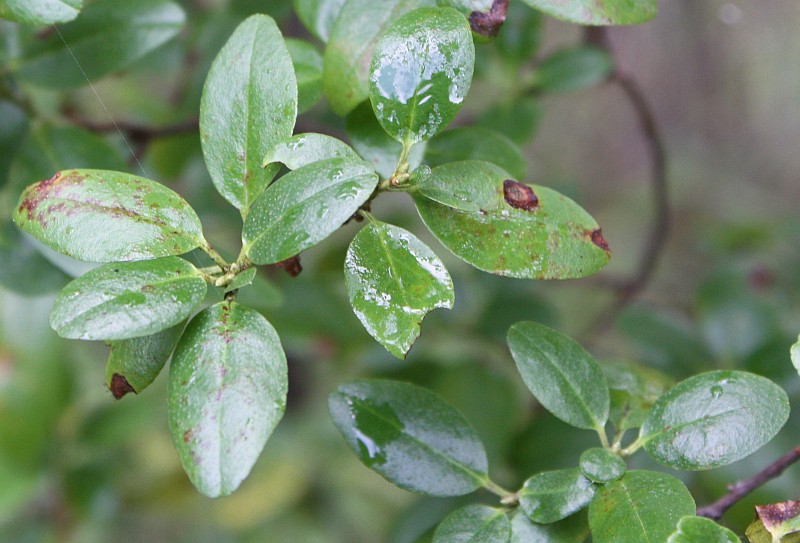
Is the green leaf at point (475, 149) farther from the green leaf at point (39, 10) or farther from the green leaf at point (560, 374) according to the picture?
the green leaf at point (39, 10)

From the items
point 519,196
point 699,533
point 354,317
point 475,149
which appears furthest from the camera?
point 354,317

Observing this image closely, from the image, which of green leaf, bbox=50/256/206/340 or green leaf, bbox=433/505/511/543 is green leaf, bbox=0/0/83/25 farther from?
green leaf, bbox=433/505/511/543

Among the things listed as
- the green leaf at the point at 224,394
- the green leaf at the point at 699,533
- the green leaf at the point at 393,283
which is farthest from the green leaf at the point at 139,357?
the green leaf at the point at 699,533

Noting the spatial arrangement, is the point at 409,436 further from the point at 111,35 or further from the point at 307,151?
the point at 111,35

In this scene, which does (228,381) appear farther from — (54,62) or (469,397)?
(469,397)

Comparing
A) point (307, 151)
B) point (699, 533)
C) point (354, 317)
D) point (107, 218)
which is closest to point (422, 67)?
point (307, 151)

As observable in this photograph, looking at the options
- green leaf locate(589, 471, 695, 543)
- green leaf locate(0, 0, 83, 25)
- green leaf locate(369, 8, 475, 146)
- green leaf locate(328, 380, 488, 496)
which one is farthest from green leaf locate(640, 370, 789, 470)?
green leaf locate(0, 0, 83, 25)

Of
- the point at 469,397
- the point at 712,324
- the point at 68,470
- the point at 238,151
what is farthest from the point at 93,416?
the point at 712,324
